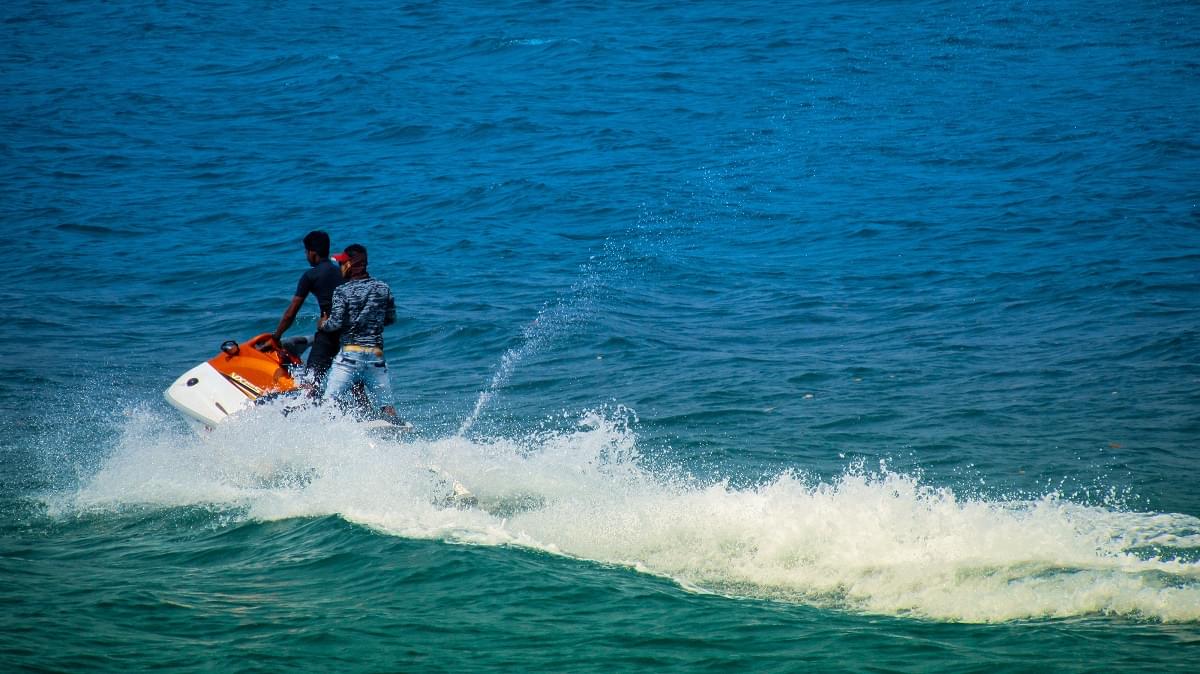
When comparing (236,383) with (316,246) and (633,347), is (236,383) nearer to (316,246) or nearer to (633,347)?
(316,246)

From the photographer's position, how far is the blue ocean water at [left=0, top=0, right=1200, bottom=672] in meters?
6.92

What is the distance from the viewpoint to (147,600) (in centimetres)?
711

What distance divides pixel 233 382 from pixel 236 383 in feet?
0.09

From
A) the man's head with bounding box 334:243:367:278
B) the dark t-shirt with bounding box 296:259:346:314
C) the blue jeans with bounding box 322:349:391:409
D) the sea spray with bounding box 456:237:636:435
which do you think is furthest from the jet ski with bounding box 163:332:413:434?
the sea spray with bounding box 456:237:636:435

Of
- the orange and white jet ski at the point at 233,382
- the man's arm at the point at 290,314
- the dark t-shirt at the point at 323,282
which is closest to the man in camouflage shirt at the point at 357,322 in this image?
the dark t-shirt at the point at 323,282

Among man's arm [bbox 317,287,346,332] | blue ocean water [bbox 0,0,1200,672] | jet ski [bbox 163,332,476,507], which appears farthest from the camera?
jet ski [bbox 163,332,476,507]

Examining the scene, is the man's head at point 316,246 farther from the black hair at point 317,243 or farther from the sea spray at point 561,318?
the sea spray at point 561,318

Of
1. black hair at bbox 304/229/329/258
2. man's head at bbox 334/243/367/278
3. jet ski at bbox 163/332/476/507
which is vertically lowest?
jet ski at bbox 163/332/476/507

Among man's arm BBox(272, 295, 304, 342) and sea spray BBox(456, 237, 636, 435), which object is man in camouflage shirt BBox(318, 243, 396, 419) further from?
sea spray BBox(456, 237, 636, 435)

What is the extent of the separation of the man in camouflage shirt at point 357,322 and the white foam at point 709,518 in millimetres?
423

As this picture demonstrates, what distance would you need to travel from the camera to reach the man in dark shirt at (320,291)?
979cm

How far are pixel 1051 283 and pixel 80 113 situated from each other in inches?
986

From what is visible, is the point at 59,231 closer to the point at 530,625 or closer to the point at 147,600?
the point at 147,600

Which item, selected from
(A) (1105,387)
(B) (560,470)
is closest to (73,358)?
(B) (560,470)
